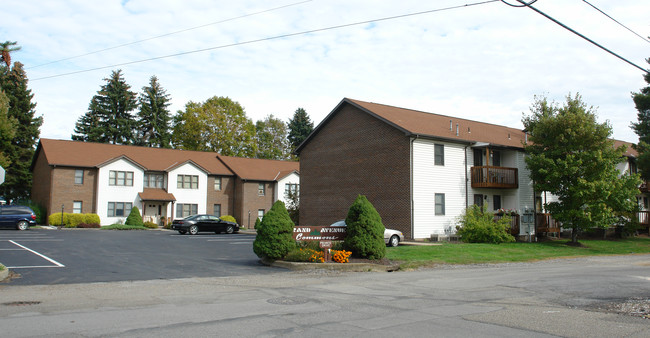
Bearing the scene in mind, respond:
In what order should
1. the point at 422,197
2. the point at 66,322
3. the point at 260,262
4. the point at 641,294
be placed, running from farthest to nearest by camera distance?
1. the point at 422,197
2. the point at 260,262
3. the point at 641,294
4. the point at 66,322

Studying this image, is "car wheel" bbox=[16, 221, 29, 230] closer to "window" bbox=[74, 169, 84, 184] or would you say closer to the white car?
"window" bbox=[74, 169, 84, 184]

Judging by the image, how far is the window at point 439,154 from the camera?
102ft

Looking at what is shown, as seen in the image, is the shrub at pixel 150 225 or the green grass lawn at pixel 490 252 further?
the shrub at pixel 150 225

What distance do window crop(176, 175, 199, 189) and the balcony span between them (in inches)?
1182

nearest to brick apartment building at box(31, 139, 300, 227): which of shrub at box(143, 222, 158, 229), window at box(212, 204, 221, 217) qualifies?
window at box(212, 204, 221, 217)

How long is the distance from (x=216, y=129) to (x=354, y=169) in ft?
132

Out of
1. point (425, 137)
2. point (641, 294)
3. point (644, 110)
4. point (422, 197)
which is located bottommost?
point (641, 294)

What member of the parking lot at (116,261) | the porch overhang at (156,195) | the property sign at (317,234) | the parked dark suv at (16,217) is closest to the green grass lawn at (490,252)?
the property sign at (317,234)

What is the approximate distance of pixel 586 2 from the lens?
11305 millimetres

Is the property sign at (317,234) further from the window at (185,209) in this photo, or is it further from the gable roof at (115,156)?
the window at (185,209)

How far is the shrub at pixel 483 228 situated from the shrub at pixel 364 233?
1191cm

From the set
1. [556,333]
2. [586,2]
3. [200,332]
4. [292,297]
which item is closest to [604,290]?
[556,333]

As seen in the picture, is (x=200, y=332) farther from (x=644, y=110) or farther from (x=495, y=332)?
(x=644, y=110)

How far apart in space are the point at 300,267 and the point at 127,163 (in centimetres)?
3612
